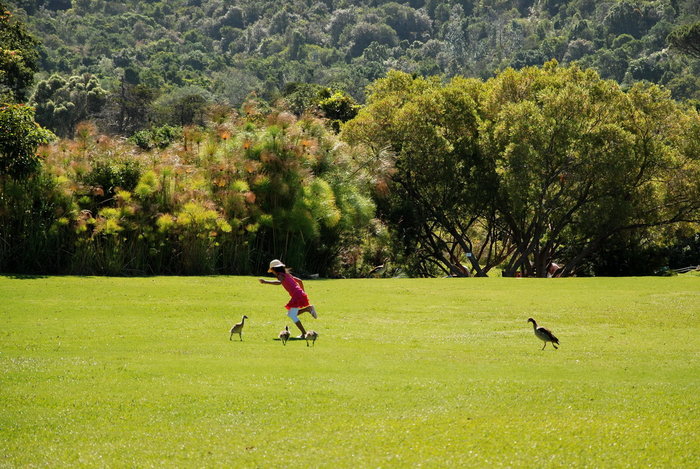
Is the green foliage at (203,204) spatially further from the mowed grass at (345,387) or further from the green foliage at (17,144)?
the mowed grass at (345,387)

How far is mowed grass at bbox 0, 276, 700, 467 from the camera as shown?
332 inches

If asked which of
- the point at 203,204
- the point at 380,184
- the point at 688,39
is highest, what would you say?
the point at 688,39

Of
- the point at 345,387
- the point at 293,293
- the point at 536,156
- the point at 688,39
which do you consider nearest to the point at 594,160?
the point at 536,156

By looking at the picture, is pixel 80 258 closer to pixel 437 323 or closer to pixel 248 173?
pixel 248 173

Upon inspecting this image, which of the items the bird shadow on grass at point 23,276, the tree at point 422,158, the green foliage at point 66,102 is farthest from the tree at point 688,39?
the bird shadow on grass at point 23,276

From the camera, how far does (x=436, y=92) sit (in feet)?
119

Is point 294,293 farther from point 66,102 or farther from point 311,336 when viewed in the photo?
point 66,102

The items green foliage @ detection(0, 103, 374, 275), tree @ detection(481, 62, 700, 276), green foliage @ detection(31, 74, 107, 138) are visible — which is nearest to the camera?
green foliage @ detection(0, 103, 374, 275)

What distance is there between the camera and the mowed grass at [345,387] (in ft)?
27.6

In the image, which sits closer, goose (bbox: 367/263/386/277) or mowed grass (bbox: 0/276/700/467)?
mowed grass (bbox: 0/276/700/467)

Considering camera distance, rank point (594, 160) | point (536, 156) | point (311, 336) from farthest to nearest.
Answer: point (536, 156) → point (594, 160) → point (311, 336)

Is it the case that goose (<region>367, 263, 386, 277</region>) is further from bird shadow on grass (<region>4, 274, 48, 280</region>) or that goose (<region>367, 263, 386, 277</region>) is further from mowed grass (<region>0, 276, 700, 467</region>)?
mowed grass (<region>0, 276, 700, 467</region>)

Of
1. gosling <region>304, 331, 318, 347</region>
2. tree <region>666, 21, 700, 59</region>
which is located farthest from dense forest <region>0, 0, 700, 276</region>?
tree <region>666, 21, 700, 59</region>

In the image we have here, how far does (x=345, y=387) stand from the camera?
1076 centimetres
